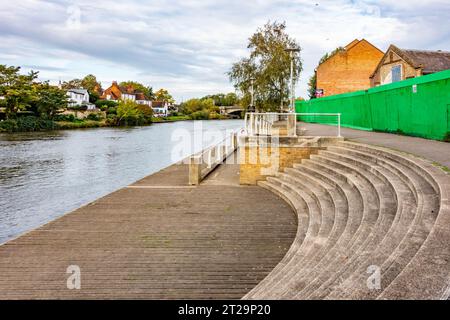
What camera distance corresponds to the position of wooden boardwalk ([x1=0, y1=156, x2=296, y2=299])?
4.82 metres

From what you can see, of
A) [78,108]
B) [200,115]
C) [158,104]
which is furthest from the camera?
[158,104]

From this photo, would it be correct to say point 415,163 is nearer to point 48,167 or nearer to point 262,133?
point 262,133

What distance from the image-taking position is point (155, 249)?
628 centimetres

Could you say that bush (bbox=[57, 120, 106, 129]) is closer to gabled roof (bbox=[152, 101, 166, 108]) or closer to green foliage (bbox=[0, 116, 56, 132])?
green foliage (bbox=[0, 116, 56, 132])

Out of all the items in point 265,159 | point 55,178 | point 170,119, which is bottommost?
point 55,178

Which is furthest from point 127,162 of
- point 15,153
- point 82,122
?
point 82,122

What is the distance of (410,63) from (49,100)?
60546 mm

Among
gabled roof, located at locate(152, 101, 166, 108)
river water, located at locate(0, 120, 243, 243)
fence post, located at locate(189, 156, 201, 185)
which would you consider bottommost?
river water, located at locate(0, 120, 243, 243)

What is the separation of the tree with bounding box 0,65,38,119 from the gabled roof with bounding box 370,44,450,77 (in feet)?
188

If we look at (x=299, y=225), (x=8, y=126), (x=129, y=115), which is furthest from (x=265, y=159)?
(x=129, y=115)

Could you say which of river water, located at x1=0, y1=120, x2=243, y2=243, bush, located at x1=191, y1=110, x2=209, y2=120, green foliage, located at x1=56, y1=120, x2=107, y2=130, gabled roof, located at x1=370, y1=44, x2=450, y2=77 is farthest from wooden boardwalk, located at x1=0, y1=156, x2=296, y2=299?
bush, located at x1=191, y1=110, x2=209, y2=120

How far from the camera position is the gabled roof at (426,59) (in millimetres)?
24219

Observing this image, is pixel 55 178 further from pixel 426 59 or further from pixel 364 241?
pixel 426 59
